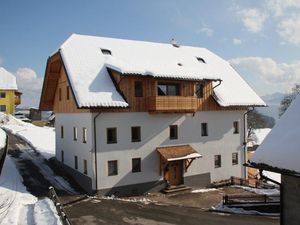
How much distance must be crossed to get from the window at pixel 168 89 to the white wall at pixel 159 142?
5.90 ft

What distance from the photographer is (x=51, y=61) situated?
92.1 ft

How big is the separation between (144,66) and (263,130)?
74.3m

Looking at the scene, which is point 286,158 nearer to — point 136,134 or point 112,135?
point 112,135

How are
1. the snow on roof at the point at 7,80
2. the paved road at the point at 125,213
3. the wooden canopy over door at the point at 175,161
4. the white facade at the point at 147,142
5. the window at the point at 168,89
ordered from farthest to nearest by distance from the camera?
the snow on roof at the point at 7,80, the window at the point at 168,89, the wooden canopy over door at the point at 175,161, the white facade at the point at 147,142, the paved road at the point at 125,213

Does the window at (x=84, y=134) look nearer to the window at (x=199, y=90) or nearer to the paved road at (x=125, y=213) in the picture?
the paved road at (x=125, y=213)

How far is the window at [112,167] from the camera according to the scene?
80.0 feet

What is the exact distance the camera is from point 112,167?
2448 cm

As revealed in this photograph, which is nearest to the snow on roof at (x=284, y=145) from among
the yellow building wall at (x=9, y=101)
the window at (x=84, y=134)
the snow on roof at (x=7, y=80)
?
the window at (x=84, y=134)

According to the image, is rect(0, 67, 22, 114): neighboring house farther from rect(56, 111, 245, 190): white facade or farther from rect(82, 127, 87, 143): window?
rect(82, 127, 87, 143): window

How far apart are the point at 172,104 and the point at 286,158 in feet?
52.4

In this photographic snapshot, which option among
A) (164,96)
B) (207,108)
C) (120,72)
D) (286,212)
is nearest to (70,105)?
(120,72)

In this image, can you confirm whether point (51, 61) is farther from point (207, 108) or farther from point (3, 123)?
point (3, 123)

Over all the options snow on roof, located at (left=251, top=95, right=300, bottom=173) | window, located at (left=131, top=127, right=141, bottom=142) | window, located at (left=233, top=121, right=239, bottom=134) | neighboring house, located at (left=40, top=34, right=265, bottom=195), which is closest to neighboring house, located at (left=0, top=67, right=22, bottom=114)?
neighboring house, located at (left=40, top=34, right=265, bottom=195)

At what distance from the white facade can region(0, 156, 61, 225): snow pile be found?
15.9ft
